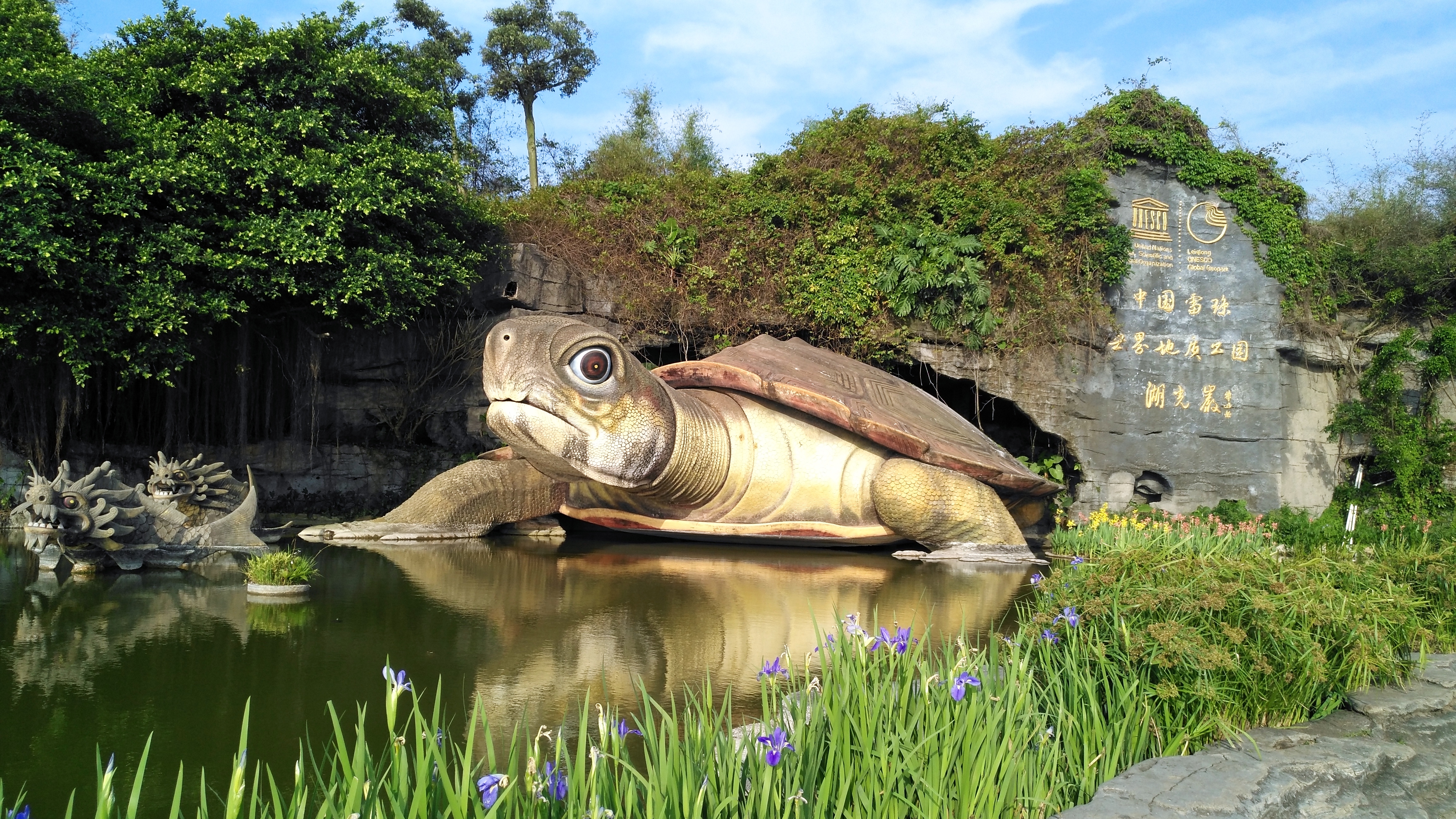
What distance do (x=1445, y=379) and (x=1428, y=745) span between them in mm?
10622

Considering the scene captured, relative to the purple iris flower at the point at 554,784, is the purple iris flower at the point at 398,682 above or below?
above

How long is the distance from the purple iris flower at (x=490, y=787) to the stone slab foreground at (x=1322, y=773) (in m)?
1.29

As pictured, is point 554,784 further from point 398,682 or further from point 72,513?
point 72,513

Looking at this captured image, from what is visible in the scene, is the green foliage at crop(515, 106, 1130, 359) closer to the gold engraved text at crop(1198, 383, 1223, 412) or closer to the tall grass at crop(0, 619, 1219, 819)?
the gold engraved text at crop(1198, 383, 1223, 412)

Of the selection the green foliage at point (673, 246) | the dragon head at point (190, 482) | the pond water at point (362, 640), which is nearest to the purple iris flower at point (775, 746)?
the pond water at point (362, 640)

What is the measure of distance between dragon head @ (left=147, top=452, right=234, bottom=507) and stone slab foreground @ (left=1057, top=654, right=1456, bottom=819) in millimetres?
5815

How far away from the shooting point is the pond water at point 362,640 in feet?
7.81

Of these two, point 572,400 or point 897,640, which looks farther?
point 572,400

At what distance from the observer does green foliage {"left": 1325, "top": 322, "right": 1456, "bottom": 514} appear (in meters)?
10.3

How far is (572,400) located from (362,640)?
2.67 metres

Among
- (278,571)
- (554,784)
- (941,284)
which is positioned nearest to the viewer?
(554,784)

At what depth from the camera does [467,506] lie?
716cm

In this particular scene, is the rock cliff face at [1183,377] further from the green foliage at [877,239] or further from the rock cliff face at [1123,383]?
the green foliage at [877,239]

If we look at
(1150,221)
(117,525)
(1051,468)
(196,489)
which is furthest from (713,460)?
(1150,221)
